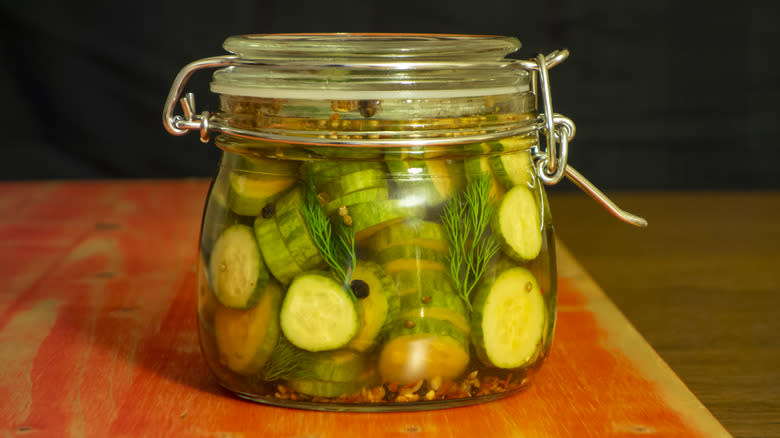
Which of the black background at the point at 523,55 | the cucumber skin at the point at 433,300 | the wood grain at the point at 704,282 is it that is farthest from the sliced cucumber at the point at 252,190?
the black background at the point at 523,55

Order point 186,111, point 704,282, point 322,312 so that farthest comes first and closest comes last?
point 704,282 < point 186,111 < point 322,312

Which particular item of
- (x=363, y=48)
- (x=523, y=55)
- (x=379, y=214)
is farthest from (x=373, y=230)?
(x=523, y=55)

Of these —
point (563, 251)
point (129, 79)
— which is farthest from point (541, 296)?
point (129, 79)

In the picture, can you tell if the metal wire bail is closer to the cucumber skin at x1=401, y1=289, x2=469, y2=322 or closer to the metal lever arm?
the metal lever arm

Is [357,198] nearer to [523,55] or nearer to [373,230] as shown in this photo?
[373,230]

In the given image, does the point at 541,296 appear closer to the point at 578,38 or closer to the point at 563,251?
the point at 563,251

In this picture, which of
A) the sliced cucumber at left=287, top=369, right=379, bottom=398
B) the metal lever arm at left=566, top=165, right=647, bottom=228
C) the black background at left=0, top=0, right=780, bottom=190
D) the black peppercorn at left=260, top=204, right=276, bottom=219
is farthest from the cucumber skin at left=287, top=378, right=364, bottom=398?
the black background at left=0, top=0, right=780, bottom=190
